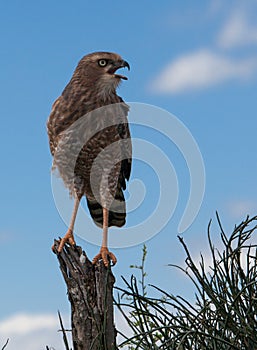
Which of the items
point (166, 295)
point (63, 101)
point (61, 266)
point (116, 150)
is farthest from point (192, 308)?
point (63, 101)

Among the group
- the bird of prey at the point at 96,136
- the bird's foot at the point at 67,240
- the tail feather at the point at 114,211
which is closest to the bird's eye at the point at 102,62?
the bird of prey at the point at 96,136

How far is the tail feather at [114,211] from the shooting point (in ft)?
25.2

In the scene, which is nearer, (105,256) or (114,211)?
(105,256)

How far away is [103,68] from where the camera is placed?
7715mm

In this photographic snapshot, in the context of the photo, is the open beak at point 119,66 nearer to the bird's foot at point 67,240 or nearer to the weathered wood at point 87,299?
the bird's foot at point 67,240

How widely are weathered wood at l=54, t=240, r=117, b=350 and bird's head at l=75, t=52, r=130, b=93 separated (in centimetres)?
250

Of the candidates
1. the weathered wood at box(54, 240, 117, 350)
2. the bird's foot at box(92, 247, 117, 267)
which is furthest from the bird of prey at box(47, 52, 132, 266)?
the weathered wood at box(54, 240, 117, 350)

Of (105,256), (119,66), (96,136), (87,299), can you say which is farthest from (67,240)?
(119,66)

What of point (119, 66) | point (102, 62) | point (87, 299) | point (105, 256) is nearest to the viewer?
point (87, 299)

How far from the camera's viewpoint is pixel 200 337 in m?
4.20

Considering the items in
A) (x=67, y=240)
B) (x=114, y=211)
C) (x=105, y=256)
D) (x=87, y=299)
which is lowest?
(x=87, y=299)

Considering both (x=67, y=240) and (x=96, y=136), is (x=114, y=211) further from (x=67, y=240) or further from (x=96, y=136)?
(x=67, y=240)

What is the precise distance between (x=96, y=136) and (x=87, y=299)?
2.41 meters

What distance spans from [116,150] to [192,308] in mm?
3192
